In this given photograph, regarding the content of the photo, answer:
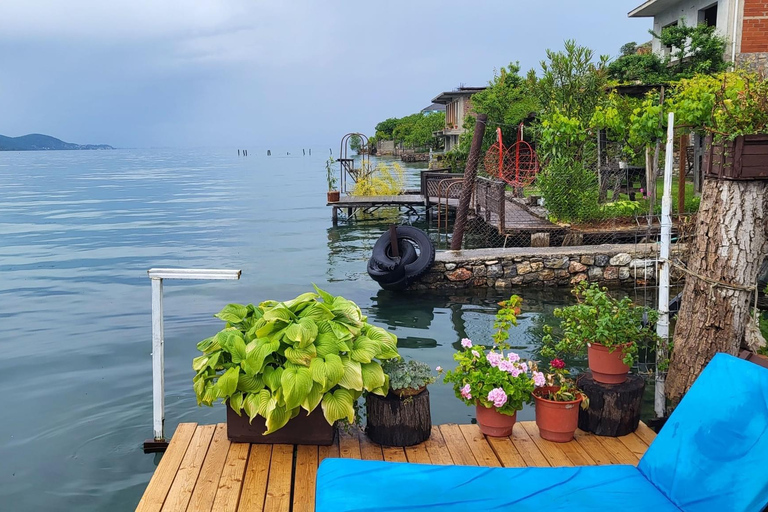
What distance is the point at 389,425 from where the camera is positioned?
14.2ft

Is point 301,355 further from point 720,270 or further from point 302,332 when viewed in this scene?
point 720,270

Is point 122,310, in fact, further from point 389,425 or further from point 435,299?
point 389,425

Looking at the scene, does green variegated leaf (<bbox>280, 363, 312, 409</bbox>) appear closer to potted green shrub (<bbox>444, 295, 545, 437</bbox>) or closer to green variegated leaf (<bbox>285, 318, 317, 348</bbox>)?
green variegated leaf (<bbox>285, 318, 317, 348</bbox>)

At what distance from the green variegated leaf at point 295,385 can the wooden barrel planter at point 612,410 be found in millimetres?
1815

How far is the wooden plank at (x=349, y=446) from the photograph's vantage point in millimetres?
4203

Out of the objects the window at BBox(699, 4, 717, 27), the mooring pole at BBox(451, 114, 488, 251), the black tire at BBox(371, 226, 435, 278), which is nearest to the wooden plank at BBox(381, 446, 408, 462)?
the black tire at BBox(371, 226, 435, 278)

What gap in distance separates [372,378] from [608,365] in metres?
1.61

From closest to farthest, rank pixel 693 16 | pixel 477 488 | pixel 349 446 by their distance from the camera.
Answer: pixel 477 488, pixel 349 446, pixel 693 16

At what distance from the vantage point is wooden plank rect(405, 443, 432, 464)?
4133 millimetres

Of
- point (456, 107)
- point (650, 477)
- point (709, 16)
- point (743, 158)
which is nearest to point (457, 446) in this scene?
point (650, 477)

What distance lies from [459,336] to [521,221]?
6241 mm

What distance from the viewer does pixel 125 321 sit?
10758mm

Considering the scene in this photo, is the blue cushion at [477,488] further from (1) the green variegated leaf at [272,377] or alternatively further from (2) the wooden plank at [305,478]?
(1) the green variegated leaf at [272,377]

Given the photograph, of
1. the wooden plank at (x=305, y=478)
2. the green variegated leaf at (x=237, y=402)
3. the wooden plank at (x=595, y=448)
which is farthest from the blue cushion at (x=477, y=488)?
the green variegated leaf at (x=237, y=402)
